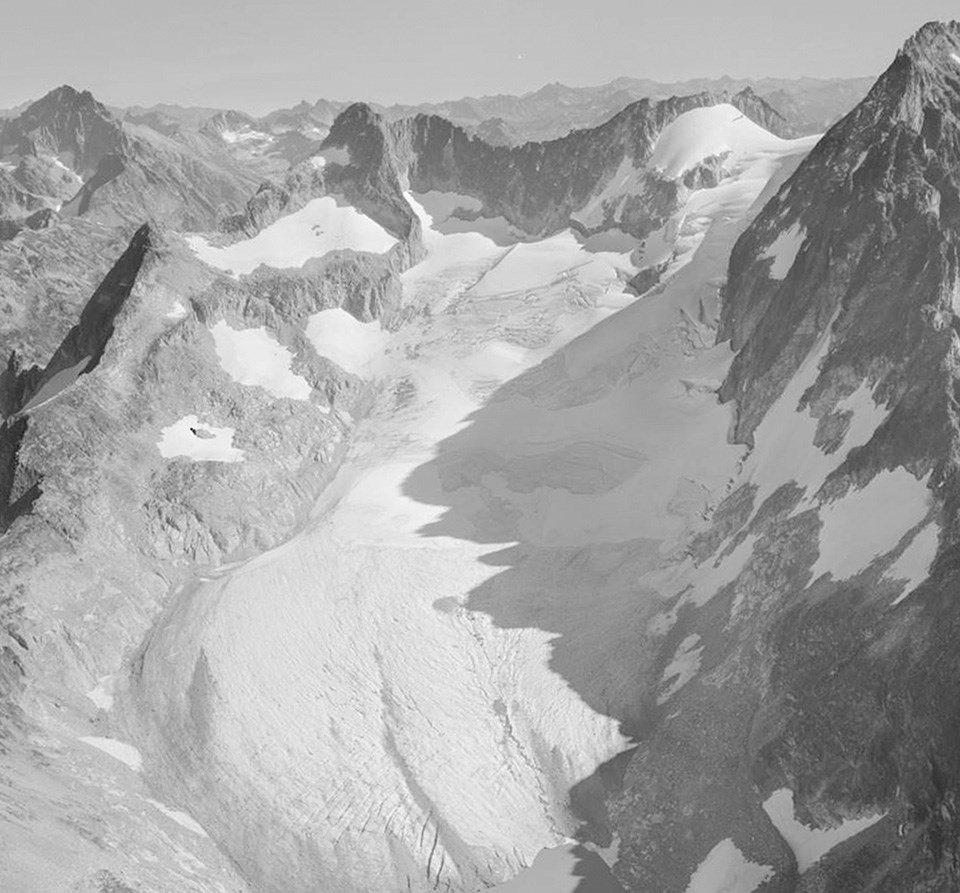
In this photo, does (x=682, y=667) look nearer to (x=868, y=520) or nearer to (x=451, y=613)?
(x=868, y=520)

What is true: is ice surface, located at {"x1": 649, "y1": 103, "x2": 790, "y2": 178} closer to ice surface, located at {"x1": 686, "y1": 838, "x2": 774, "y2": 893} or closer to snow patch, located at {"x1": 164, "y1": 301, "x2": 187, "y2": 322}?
snow patch, located at {"x1": 164, "y1": 301, "x2": 187, "y2": 322}

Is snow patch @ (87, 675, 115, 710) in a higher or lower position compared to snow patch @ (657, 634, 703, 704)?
higher

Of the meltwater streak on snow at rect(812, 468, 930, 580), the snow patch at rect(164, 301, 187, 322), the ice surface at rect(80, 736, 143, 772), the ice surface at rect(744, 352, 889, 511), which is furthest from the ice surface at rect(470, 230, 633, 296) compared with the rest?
the ice surface at rect(80, 736, 143, 772)

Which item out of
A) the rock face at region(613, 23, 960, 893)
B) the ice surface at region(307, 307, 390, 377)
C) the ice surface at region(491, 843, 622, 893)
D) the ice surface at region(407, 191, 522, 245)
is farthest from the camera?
the ice surface at region(407, 191, 522, 245)

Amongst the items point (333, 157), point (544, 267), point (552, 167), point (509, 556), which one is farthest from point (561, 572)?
point (552, 167)

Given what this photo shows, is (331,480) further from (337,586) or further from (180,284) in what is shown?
(180,284)

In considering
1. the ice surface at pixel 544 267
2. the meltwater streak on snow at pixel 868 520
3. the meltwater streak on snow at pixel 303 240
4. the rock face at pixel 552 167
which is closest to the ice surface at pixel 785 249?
the ice surface at pixel 544 267

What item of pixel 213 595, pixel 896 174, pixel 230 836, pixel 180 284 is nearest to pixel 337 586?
pixel 213 595

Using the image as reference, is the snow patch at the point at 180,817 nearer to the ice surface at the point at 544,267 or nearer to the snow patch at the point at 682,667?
the snow patch at the point at 682,667

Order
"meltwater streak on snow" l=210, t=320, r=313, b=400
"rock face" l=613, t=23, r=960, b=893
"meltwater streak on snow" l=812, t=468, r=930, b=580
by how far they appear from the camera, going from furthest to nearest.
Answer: "meltwater streak on snow" l=210, t=320, r=313, b=400
"meltwater streak on snow" l=812, t=468, r=930, b=580
"rock face" l=613, t=23, r=960, b=893
